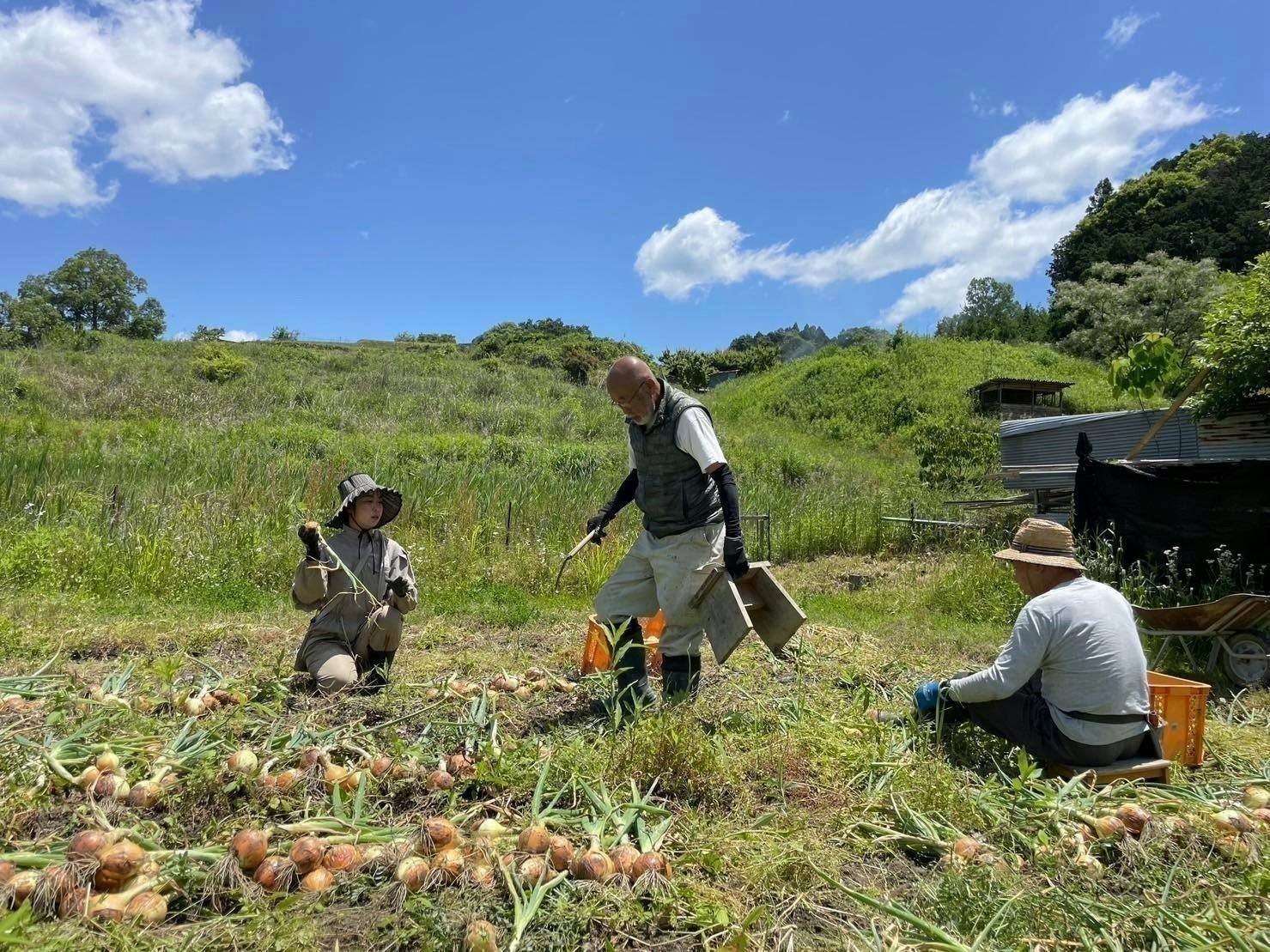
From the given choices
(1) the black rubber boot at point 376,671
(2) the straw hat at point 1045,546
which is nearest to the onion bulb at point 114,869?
(1) the black rubber boot at point 376,671

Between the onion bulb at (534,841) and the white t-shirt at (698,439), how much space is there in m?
1.71

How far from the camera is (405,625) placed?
17.7 ft

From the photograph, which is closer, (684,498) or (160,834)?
(160,834)

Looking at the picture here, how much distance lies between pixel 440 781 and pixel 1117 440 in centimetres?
1083

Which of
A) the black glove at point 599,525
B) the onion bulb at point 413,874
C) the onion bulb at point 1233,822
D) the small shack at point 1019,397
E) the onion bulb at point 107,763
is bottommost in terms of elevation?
the onion bulb at point 1233,822

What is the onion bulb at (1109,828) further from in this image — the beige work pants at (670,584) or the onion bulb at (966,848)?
the beige work pants at (670,584)

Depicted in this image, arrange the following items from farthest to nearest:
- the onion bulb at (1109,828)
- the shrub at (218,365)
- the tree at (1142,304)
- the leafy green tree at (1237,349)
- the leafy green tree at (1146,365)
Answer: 1. the tree at (1142,304)
2. the shrub at (218,365)
3. the leafy green tree at (1146,365)
4. the leafy green tree at (1237,349)
5. the onion bulb at (1109,828)

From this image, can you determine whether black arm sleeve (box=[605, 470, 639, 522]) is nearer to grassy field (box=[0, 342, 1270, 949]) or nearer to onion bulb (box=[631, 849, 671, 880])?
grassy field (box=[0, 342, 1270, 949])

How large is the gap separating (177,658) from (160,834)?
A: 73.7 inches

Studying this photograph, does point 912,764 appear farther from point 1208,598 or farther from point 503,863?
point 1208,598

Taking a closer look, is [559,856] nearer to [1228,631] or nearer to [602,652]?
[602,652]

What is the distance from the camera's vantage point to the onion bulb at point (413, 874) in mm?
1798

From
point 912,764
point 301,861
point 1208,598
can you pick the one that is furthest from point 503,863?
point 1208,598

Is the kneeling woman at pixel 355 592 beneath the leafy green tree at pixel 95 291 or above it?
beneath
